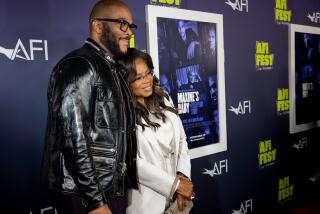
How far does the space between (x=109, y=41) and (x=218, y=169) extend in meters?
1.69

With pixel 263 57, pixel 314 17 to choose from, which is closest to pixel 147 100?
pixel 263 57

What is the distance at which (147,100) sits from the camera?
1.78m

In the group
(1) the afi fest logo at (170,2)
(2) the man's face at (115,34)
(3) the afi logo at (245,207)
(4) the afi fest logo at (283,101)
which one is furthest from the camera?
(4) the afi fest logo at (283,101)

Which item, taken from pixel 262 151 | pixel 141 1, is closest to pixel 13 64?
pixel 141 1

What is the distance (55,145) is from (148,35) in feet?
3.57

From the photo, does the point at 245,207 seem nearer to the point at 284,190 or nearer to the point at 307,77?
A: the point at 284,190

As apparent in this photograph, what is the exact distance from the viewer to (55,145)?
133 cm

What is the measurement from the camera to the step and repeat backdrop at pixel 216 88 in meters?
1.62

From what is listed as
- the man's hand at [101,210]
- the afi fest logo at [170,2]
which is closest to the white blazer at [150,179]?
the man's hand at [101,210]

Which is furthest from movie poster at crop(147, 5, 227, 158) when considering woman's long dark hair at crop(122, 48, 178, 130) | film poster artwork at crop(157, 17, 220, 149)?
woman's long dark hair at crop(122, 48, 178, 130)

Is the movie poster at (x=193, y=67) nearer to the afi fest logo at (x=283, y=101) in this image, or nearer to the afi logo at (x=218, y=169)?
the afi logo at (x=218, y=169)

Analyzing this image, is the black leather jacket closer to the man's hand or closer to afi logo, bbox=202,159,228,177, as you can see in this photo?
the man's hand

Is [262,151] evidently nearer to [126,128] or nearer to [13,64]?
[126,128]

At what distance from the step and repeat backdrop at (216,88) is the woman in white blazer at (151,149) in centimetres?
44
